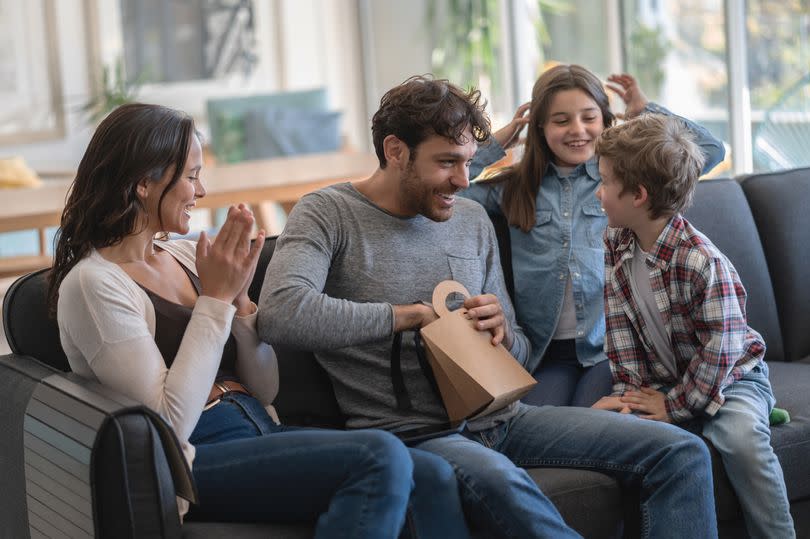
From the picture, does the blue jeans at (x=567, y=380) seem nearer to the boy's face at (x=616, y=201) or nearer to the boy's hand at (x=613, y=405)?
the boy's hand at (x=613, y=405)

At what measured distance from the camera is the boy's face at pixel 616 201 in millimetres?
2148

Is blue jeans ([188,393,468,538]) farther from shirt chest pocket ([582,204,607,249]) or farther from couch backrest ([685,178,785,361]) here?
couch backrest ([685,178,785,361])

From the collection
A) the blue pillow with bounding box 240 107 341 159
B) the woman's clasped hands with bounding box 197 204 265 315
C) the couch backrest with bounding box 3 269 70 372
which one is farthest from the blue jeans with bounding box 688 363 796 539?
the blue pillow with bounding box 240 107 341 159

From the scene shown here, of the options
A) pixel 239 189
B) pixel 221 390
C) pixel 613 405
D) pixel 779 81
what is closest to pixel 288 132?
pixel 239 189

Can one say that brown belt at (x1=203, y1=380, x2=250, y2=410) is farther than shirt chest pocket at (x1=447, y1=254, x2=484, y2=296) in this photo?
No

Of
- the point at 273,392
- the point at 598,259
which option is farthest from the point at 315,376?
the point at 598,259

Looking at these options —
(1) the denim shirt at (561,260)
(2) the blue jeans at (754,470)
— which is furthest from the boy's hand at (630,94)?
(2) the blue jeans at (754,470)

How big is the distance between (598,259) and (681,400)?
42cm

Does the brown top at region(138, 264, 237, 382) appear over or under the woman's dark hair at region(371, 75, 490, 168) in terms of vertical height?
under

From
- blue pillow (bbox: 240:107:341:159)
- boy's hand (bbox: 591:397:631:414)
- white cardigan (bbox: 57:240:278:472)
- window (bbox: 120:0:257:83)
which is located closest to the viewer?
white cardigan (bbox: 57:240:278:472)

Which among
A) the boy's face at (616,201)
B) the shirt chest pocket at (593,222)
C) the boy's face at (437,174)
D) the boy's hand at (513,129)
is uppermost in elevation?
the boy's hand at (513,129)

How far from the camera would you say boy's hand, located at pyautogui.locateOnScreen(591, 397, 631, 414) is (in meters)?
2.17

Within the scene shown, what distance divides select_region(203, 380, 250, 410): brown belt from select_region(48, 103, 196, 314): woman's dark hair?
1.00 ft

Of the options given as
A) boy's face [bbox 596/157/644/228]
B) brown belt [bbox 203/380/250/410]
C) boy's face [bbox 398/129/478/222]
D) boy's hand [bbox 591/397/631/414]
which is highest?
boy's face [bbox 398/129/478/222]
